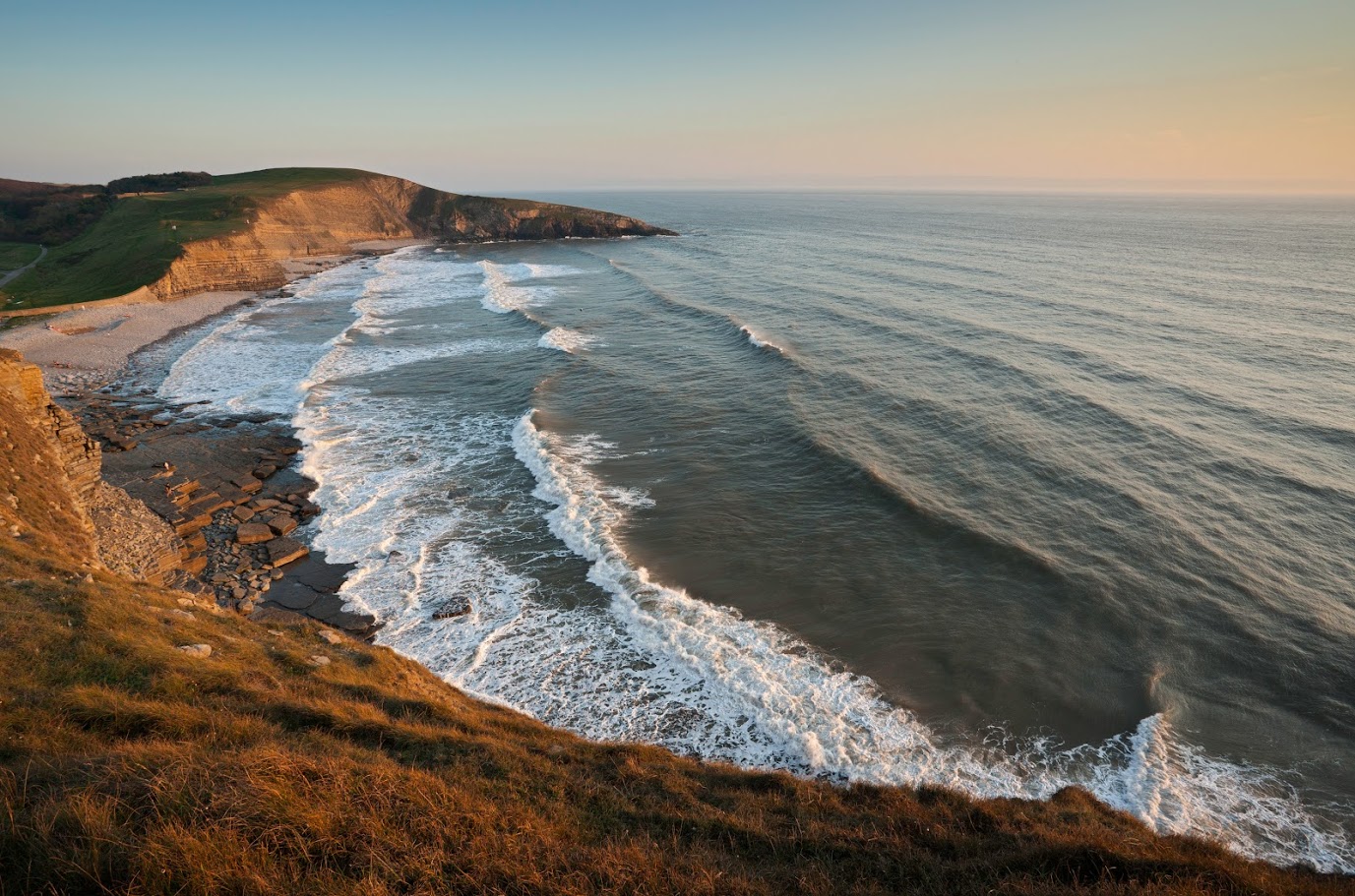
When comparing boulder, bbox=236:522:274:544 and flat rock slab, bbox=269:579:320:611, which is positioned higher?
boulder, bbox=236:522:274:544

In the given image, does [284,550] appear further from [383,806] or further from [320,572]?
[383,806]

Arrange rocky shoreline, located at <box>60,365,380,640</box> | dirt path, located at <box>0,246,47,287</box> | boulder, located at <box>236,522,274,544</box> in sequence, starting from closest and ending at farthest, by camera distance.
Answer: rocky shoreline, located at <box>60,365,380,640</box>, boulder, located at <box>236,522,274,544</box>, dirt path, located at <box>0,246,47,287</box>

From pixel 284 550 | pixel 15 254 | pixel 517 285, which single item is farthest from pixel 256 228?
pixel 284 550

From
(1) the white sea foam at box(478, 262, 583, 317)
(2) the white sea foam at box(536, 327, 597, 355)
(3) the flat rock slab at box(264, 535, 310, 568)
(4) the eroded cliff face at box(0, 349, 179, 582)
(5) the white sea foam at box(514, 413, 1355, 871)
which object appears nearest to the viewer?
(5) the white sea foam at box(514, 413, 1355, 871)

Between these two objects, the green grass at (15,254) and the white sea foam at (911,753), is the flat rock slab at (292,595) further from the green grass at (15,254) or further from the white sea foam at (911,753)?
the green grass at (15,254)

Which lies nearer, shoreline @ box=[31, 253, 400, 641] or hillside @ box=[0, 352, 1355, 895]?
hillside @ box=[0, 352, 1355, 895]

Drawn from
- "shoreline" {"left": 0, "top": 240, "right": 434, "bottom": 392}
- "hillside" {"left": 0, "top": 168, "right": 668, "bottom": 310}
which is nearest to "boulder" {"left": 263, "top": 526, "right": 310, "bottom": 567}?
"shoreline" {"left": 0, "top": 240, "right": 434, "bottom": 392}

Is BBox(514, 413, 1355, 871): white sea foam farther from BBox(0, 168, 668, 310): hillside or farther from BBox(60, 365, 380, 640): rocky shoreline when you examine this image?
BBox(0, 168, 668, 310): hillside

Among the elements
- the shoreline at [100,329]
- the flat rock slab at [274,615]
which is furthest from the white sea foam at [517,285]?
the flat rock slab at [274,615]

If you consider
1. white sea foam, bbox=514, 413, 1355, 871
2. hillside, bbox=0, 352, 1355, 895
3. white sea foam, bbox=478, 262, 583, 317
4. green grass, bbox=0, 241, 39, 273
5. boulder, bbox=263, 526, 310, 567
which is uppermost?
green grass, bbox=0, 241, 39, 273
